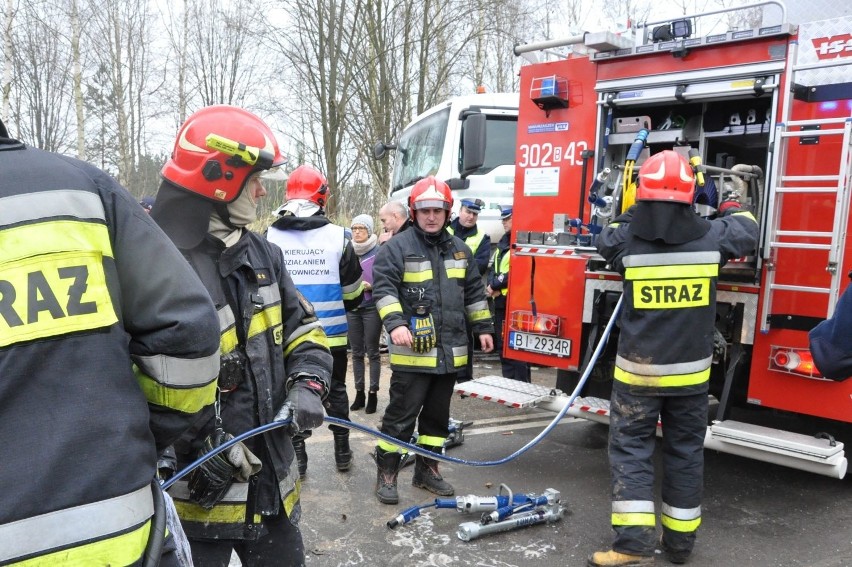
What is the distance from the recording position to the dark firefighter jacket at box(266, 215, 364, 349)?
4652mm

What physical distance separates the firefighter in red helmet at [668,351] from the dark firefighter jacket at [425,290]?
1.18 m

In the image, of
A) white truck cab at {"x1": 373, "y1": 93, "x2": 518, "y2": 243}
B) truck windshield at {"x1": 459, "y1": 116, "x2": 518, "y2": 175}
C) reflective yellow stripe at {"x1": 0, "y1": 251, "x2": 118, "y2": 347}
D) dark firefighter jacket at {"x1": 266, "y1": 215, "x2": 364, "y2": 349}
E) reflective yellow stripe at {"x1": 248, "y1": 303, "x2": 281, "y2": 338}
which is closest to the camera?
reflective yellow stripe at {"x1": 0, "y1": 251, "x2": 118, "y2": 347}

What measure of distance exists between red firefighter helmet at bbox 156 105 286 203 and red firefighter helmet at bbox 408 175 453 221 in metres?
2.18

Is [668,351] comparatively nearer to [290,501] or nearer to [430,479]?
[430,479]

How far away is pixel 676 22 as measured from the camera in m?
4.46

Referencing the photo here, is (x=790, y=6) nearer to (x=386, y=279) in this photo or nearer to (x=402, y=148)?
(x=386, y=279)

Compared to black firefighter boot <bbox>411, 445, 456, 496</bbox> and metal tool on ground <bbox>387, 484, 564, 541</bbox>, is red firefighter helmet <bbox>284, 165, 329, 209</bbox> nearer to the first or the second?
black firefighter boot <bbox>411, 445, 456, 496</bbox>

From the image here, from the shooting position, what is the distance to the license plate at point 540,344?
16.0 ft

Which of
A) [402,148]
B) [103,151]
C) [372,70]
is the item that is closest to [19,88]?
[103,151]

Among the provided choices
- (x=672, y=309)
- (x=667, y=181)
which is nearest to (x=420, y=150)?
(x=667, y=181)

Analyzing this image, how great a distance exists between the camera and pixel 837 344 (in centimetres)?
212

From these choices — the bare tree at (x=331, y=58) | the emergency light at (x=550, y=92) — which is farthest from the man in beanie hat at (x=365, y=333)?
the bare tree at (x=331, y=58)

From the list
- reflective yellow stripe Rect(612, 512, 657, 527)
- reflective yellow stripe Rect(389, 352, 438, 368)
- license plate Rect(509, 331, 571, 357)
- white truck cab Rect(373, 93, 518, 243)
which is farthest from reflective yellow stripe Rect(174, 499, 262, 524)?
white truck cab Rect(373, 93, 518, 243)

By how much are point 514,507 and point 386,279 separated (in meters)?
1.60
